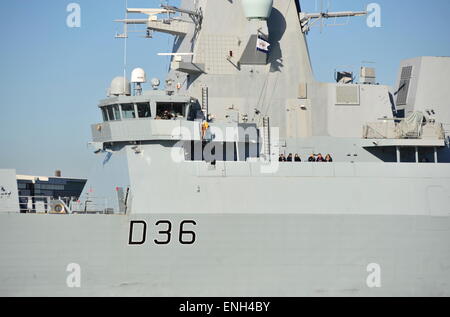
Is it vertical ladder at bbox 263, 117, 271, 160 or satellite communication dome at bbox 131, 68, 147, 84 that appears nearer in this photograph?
satellite communication dome at bbox 131, 68, 147, 84

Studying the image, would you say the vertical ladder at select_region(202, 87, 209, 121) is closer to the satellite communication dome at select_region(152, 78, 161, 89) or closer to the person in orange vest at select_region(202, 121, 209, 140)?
the satellite communication dome at select_region(152, 78, 161, 89)

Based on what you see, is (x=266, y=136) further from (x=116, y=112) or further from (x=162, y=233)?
(x=162, y=233)

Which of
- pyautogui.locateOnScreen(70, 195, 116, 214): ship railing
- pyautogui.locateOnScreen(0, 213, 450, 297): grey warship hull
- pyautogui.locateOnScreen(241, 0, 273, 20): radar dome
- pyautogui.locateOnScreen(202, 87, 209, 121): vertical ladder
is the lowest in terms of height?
pyautogui.locateOnScreen(0, 213, 450, 297): grey warship hull

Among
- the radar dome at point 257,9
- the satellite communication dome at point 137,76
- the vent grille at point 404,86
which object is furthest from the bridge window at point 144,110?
the vent grille at point 404,86

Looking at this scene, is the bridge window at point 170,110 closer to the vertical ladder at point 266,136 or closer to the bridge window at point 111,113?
the bridge window at point 111,113

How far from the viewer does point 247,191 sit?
19.4 metres

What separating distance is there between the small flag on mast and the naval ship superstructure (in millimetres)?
49

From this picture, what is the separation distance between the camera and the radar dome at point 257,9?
21.9 metres

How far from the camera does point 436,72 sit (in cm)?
2402

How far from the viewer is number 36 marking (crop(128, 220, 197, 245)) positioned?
18.6 m

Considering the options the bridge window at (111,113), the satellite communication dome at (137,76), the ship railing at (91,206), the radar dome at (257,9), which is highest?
the radar dome at (257,9)

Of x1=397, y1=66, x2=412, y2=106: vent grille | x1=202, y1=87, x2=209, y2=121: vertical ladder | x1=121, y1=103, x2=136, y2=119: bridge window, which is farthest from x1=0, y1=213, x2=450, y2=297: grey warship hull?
x1=397, y1=66, x2=412, y2=106: vent grille

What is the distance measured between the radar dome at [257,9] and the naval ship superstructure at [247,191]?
36 mm
